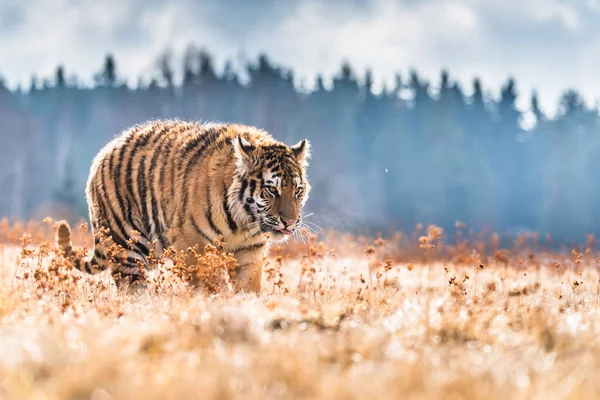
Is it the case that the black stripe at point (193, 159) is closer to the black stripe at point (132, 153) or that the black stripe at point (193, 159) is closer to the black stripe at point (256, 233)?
the black stripe at point (256, 233)

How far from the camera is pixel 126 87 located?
72.1 metres

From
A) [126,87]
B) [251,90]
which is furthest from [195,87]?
[126,87]

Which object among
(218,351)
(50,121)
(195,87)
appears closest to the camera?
(218,351)

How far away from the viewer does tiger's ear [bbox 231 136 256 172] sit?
7.41m

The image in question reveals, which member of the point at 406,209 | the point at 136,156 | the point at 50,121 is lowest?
the point at 406,209

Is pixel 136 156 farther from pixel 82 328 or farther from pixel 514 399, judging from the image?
pixel 514 399

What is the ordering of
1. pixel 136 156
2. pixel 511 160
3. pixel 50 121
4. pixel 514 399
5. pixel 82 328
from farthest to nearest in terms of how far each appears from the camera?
pixel 511 160
pixel 50 121
pixel 136 156
pixel 82 328
pixel 514 399

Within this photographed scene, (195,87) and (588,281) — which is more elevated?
(195,87)

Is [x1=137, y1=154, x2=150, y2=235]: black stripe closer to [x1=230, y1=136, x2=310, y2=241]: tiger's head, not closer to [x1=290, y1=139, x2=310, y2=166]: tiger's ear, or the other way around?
[x1=230, y1=136, x2=310, y2=241]: tiger's head

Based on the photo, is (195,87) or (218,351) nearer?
(218,351)

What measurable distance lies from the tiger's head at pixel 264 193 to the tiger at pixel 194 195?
10mm

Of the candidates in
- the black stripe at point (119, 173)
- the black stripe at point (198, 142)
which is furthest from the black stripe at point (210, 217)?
the black stripe at point (119, 173)

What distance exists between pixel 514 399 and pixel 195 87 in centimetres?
6284

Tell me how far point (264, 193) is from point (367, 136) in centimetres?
6564
